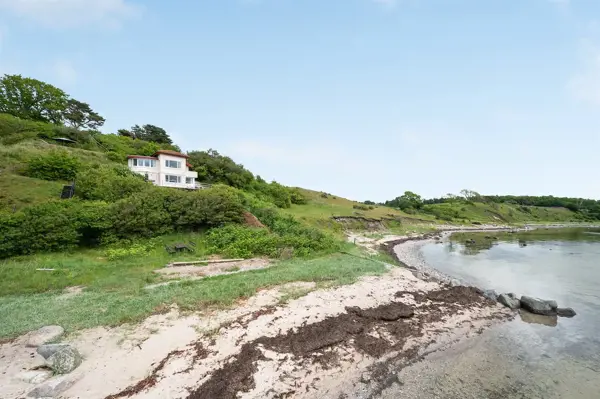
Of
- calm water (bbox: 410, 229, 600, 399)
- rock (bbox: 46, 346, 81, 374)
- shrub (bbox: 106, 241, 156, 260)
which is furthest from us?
shrub (bbox: 106, 241, 156, 260)

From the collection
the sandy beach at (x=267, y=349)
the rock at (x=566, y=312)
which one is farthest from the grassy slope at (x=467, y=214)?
the sandy beach at (x=267, y=349)

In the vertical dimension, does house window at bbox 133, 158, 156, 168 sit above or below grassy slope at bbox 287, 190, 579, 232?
above

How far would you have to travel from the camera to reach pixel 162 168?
4150 centimetres

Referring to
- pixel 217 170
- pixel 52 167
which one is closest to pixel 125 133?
pixel 217 170

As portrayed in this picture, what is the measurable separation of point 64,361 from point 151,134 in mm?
69578

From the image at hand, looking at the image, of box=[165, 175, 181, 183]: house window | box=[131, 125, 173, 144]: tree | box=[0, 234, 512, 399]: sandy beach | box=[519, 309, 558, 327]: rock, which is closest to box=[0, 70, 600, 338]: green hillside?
box=[0, 234, 512, 399]: sandy beach

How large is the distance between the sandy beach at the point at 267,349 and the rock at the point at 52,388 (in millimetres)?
129

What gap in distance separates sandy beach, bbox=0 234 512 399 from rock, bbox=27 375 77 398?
0.13 meters

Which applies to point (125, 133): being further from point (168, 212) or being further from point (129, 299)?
point (129, 299)

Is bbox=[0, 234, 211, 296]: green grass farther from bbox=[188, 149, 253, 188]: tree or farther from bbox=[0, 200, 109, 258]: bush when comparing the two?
bbox=[188, 149, 253, 188]: tree

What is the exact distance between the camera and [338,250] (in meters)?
27.1

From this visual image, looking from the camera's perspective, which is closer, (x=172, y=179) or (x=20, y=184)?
(x=20, y=184)

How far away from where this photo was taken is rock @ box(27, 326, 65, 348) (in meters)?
9.34

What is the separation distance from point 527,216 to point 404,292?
149 meters
